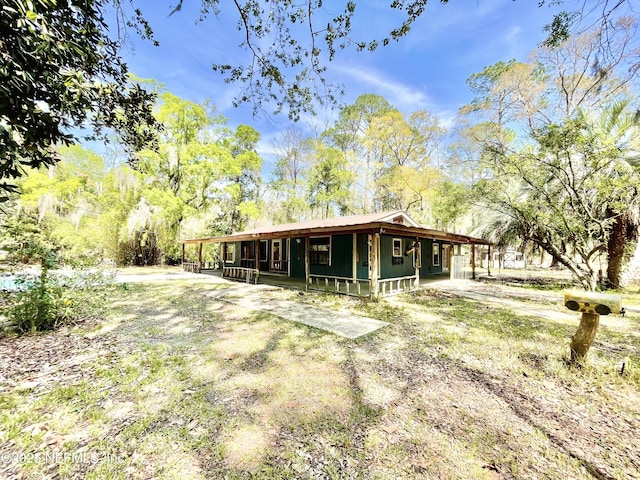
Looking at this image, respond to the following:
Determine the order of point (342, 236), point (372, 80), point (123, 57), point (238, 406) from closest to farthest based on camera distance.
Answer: point (238, 406) → point (123, 57) → point (342, 236) → point (372, 80)

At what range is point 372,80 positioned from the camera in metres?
13.5

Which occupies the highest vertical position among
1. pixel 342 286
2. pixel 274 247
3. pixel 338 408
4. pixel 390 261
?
pixel 274 247

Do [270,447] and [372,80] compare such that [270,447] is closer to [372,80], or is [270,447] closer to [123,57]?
[123,57]

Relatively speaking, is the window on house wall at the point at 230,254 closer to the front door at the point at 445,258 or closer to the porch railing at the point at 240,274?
the porch railing at the point at 240,274

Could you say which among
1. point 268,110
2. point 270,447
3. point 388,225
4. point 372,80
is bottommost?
point 270,447

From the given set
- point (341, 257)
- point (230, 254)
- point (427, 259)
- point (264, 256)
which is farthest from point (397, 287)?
point (230, 254)

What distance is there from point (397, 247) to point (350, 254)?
2331 mm

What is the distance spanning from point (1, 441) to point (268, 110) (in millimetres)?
4883

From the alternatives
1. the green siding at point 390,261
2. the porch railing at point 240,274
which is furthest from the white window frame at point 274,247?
the green siding at point 390,261

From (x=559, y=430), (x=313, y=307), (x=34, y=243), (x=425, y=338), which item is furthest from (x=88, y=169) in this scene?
(x=559, y=430)

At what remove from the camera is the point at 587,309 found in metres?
3.21

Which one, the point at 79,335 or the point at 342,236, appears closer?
the point at 79,335

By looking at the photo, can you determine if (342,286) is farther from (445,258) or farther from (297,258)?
(445,258)

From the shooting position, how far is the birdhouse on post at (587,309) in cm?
305
